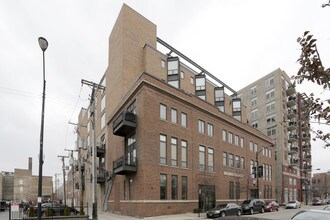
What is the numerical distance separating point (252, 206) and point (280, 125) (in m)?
37.1

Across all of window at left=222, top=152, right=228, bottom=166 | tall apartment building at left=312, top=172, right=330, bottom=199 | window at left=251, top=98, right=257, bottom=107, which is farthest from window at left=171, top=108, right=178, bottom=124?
tall apartment building at left=312, top=172, right=330, bottom=199

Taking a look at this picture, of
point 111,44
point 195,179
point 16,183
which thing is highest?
point 111,44

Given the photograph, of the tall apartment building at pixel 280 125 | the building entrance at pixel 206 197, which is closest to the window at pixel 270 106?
the tall apartment building at pixel 280 125

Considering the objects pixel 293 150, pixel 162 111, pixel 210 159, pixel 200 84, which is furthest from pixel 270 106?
pixel 162 111

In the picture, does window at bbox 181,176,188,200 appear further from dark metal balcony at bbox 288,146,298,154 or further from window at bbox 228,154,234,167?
dark metal balcony at bbox 288,146,298,154

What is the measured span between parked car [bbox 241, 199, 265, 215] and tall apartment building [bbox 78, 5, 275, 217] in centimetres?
385

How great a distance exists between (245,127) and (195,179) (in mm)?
18680

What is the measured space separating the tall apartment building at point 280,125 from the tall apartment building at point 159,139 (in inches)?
683

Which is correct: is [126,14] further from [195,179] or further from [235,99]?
[235,99]

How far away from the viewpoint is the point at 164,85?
3559cm

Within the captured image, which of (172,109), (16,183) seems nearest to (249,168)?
(172,109)

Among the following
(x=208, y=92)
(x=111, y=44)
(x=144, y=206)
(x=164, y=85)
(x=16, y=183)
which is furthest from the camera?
(x=16, y=183)

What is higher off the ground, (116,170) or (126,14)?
(126,14)

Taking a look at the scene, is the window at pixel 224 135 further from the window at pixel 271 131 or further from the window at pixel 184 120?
the window at pixel 271 131
